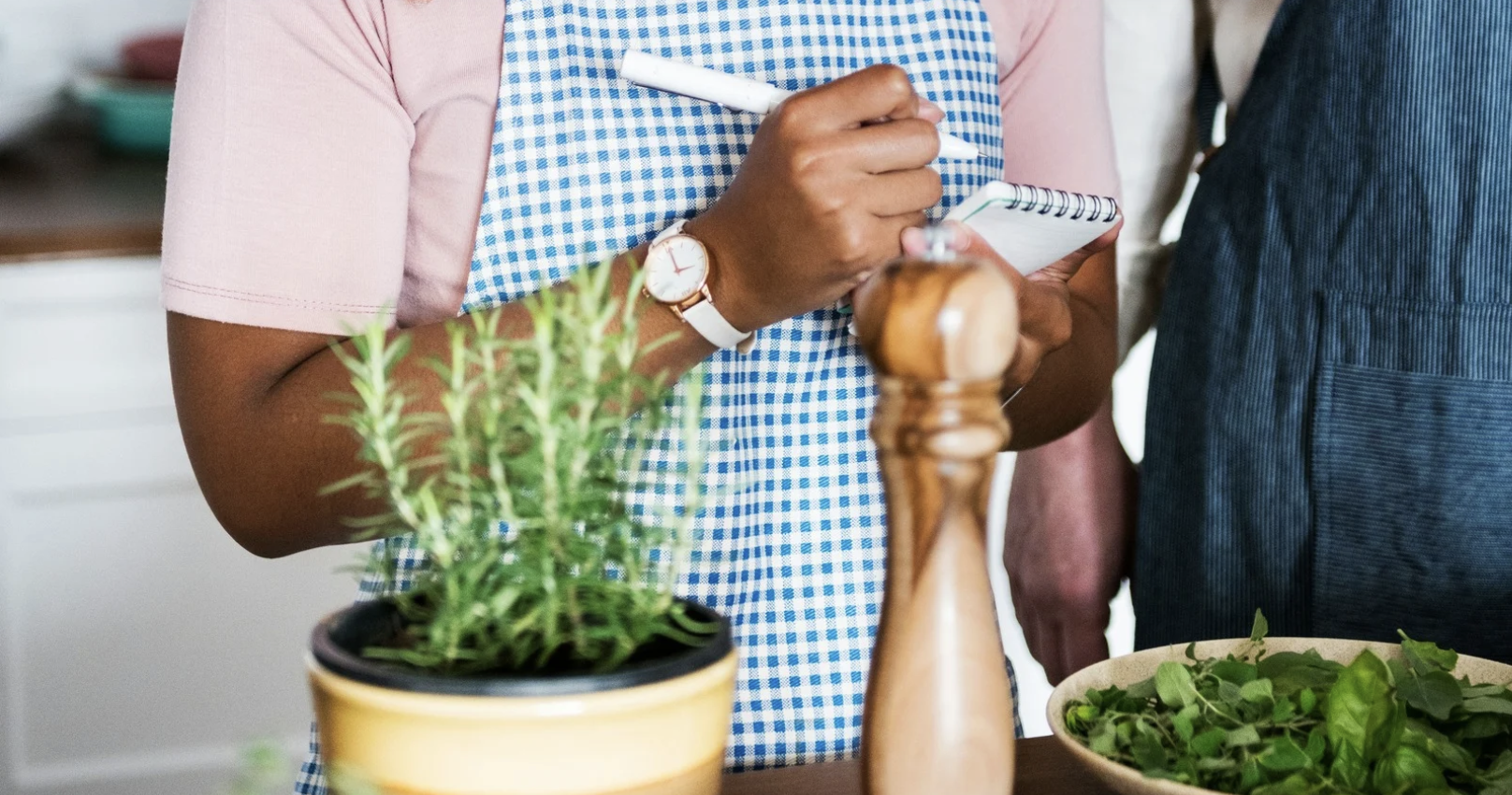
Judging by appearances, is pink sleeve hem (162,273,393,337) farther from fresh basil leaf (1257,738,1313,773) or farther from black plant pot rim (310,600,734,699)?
fresh basil leaf (1257,738,1313,773)

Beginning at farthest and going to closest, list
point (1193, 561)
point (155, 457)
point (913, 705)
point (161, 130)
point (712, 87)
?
1. point (161, 130)
2. point (155, 457)
3. point (1193, 561)
4. point (712, 87)
5. point (913, 705)

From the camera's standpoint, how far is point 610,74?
2.45 ft

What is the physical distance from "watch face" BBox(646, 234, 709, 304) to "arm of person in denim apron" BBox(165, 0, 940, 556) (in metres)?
0.01

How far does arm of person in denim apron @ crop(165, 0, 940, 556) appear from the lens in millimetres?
617

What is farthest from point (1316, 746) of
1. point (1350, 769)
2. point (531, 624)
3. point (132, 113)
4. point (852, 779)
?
point (132, 113)

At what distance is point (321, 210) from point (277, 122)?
0.15ft

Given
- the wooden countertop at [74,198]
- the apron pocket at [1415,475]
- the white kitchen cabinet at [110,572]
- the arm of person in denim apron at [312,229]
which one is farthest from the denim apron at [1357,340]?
the white kitchen cabinet at [110,572]

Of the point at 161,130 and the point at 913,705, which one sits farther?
the point at 161,130

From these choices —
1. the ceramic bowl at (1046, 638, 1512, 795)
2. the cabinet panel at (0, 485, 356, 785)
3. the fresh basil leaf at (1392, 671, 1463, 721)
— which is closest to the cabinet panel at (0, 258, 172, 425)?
the cabinet panel at (0, 485, 356, 785)

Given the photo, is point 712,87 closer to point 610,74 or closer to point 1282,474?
point 610,74

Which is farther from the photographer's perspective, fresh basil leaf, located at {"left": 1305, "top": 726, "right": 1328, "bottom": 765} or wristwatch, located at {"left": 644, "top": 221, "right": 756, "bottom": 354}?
wristwatch, located at {"left": 644, "top": 221, "right": 756, "bottom": 354}

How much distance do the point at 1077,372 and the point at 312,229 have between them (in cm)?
48

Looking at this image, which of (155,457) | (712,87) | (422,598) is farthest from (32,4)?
(422,598)

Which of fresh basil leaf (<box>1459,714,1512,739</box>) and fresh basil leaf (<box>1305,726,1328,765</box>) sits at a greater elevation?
fresh basil leaf (<box>1305,726,1328,765</box>)
